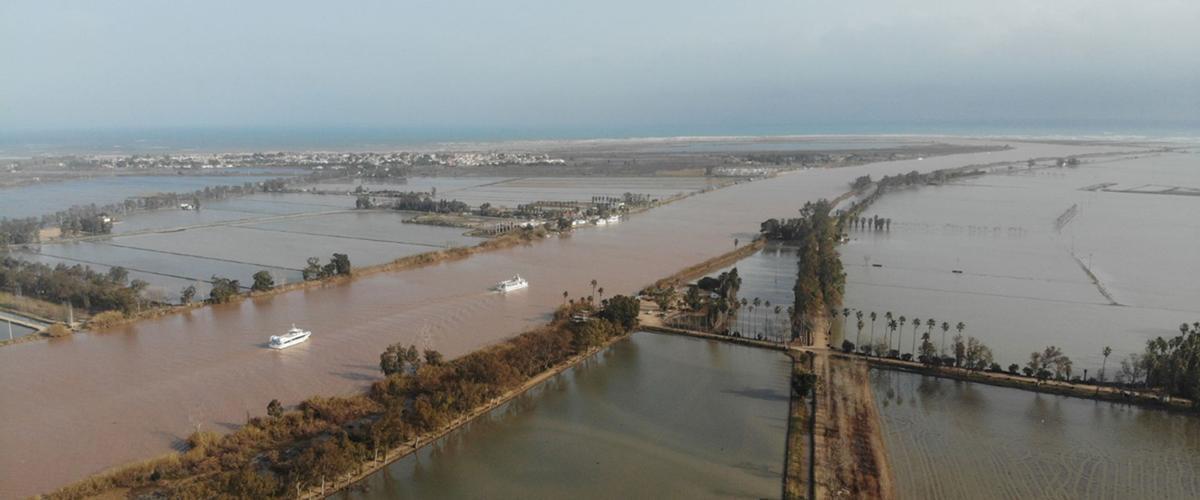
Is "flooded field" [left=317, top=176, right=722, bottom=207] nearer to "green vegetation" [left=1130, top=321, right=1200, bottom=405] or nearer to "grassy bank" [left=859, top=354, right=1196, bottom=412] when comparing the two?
"grassy bank" [left=859, top=354, right=1196, bottom=412]

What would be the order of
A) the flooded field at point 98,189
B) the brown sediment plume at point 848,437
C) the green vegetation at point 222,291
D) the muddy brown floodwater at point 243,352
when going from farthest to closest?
the flooded field at point 98,189 < the green vegetation at point 222,291 < the muddy brown floodwater at point 243,352 < the brown sediment plume at point 848,437

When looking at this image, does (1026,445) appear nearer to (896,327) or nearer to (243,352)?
(896,327)

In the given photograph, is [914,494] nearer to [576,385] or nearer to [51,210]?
[576,385]

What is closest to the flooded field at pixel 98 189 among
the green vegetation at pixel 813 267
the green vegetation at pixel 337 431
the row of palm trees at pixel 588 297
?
the row of palm trees at pixel 588 297

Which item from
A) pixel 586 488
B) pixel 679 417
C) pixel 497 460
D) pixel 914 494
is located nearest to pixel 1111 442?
pixel 914 494

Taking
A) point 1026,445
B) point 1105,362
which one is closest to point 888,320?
point 1105,362

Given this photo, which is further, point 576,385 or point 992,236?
point 992,236

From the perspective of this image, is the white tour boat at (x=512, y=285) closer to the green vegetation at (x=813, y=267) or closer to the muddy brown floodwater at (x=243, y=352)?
the muddy brown floodwater at (x=243, y=352)
